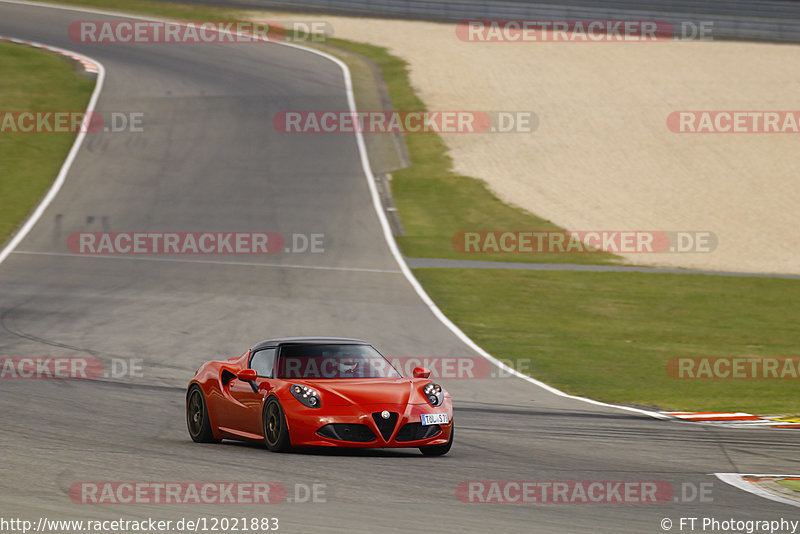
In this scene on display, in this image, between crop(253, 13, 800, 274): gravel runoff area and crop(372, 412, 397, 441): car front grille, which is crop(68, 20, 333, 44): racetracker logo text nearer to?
crop(253, 13, 800, 274): gravel runoff area

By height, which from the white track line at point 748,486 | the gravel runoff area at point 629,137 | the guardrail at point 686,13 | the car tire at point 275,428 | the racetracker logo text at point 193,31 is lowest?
the white track line at point 748,486

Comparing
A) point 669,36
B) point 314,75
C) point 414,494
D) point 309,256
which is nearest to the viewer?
point 414,494

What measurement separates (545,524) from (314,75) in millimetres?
34186

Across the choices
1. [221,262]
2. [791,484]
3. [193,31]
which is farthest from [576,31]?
[791,484]

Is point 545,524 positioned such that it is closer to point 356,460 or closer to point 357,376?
point 356,460

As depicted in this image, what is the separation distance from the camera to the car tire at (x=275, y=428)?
374 inches

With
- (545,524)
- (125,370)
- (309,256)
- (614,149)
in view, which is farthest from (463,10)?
(545,524)

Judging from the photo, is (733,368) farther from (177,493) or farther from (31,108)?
(31,108)

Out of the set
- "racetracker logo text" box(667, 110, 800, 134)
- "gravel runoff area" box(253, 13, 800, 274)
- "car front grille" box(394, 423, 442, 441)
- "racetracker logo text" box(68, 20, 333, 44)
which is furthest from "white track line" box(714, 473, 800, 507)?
"racetracker logo text" box(68, 20, 333, 44)

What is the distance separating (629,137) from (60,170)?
17.2 metres

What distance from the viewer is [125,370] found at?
1429 centimetres

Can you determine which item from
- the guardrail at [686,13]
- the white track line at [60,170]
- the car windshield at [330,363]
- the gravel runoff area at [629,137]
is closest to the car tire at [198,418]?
the car windshield at [330,363]

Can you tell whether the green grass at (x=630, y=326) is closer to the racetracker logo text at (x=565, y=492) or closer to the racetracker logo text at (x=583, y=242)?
the racetracker logo text at (x=583, y=242)

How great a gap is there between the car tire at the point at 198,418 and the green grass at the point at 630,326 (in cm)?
595
